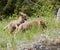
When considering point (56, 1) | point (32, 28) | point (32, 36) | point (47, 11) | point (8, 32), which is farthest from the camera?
point (47, 11)

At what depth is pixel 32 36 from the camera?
26.2 feet

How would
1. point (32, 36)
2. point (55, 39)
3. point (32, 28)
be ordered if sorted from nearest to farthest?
point (55, 39) → point (32, 36) → point (32, 28)

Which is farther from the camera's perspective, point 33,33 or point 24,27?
point 24,27

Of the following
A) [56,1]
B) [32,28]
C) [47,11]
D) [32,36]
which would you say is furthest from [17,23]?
[47,11]

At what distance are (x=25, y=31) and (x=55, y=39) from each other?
2.12 m

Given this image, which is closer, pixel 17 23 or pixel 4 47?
pixel 4 47

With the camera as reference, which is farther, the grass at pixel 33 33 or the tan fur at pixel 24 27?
the tan fur at pixel 24 27

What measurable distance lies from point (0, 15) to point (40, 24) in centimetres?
1239

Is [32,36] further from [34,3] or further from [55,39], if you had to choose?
[34,3]

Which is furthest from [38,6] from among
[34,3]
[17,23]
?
[17,23]

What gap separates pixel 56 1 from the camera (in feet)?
61.7

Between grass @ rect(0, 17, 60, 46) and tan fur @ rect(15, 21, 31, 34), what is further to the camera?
tan fur @ rect(15, 21, 31, 34)

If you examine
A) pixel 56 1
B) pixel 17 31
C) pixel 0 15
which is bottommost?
pixel 0 15

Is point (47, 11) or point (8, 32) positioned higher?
point (8, 32)
